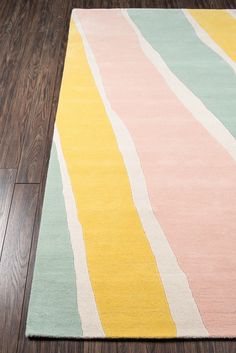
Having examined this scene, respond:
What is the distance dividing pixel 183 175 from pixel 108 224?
1.23 ft

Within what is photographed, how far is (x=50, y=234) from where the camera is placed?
1.30 meters

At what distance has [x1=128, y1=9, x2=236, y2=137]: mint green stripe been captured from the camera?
1.76m

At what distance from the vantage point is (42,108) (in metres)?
1.77

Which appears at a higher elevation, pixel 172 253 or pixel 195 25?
pixel 195 25

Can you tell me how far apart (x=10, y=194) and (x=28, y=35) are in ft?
3.90

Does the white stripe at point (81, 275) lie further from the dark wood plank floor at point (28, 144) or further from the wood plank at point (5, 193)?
the wood plank at point (5, 193)

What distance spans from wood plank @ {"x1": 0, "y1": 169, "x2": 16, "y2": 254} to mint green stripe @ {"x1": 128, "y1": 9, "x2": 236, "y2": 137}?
96cm

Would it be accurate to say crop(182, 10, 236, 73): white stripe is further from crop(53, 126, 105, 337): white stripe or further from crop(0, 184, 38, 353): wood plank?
crop(0, 184, 38, 353): wood plank

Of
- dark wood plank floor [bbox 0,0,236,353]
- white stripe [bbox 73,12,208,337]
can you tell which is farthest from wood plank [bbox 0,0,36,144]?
white stripe [bbox 73,12,208,337]

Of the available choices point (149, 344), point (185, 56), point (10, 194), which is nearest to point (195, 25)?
point (185, 56)

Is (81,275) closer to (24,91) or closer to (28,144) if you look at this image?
(28,144)

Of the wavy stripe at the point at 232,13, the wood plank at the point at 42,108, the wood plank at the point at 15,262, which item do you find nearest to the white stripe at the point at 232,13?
the wavy stripe at the point at 232,13

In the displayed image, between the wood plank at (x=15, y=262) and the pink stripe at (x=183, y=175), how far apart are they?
18.7 inches

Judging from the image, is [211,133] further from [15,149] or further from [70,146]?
[15,149]
